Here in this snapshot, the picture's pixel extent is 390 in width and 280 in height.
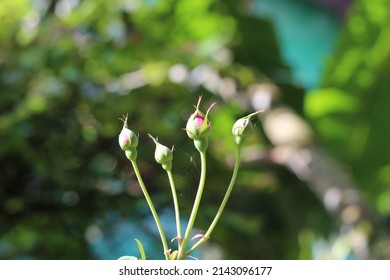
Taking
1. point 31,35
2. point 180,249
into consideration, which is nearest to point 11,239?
point 31,35

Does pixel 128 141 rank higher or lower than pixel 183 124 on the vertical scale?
higher

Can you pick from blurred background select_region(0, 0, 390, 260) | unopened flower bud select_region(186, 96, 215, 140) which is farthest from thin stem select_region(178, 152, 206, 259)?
blurred background select_region(0, 0, 390, 260)

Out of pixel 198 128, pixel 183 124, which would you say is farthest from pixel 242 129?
pixel 183 124

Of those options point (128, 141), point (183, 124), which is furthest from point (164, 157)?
point (183, 124)

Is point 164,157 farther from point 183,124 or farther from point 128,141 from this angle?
point 183,124

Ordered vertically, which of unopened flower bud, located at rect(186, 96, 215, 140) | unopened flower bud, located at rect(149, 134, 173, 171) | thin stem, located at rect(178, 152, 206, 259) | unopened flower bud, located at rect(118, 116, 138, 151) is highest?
unopened flower bud, located at rect(186, 96, 215, 140)

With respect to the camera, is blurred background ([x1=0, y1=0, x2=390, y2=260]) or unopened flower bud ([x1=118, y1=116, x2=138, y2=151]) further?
blurred background ([x1=0, y1=0, x2=390, y2=260])

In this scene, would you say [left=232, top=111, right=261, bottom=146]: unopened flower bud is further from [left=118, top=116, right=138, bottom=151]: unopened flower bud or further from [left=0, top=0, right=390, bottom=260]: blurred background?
[left=0, top=0, right=390, bottom=260]: blurred background

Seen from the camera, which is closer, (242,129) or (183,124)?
(242,129)
